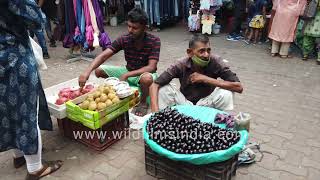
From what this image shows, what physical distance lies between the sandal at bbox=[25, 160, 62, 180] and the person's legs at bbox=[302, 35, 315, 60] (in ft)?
17.1

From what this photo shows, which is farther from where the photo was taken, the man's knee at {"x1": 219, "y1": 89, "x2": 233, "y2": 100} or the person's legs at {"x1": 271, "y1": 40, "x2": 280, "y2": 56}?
the person's legs at {"x1": 271, "y1": 40, "x2": 280, "y2": 56}

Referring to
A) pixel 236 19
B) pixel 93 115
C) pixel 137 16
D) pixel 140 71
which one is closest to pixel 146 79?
pixel 140 71

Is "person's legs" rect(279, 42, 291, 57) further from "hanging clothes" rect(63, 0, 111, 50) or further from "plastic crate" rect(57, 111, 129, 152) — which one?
"plastic crate" rect(57, 111, 129, 152)

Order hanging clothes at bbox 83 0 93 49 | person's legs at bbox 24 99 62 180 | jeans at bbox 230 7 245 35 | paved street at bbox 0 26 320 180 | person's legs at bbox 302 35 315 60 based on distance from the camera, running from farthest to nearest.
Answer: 1. jeans at bbox 230 7 245 35
2. person's legs at bbox 302 35 315 60
3. hanging clothes at bbox 83 0 93 49
4. paved street at bbox 0 26 320 180
5. person's legs at bbox 24 99 62 180

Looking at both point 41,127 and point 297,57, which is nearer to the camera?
point 41,127

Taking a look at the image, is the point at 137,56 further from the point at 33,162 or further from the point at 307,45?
the point at 307,45

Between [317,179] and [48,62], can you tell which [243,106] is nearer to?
[317,179]

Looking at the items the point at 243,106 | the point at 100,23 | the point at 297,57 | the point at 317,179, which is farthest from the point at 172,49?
the point at 317,179

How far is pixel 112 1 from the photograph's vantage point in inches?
392

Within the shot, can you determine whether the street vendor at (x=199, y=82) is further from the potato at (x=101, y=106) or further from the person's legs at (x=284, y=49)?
the person's legs at (x=284, y=49)

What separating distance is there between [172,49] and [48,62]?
2.71 meters

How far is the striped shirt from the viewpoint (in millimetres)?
4008

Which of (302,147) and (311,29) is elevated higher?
(311,29)

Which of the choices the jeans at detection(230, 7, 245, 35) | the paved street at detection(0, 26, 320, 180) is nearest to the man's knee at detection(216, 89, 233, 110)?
the paved street at detection(0, 26, 320, 180)
